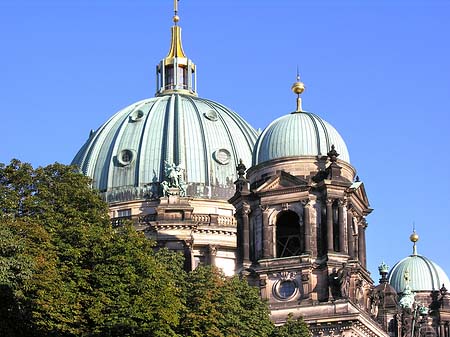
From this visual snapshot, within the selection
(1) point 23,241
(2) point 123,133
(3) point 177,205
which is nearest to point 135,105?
(2) point 123,133

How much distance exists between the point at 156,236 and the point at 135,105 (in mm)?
17844

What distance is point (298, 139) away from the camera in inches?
3925

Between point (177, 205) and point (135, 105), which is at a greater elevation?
point (135, 105)

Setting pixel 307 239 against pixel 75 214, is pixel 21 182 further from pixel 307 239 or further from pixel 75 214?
pixel 307 239

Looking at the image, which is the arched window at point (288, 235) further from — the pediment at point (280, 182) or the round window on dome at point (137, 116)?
the round window on dome at point (137, 116)

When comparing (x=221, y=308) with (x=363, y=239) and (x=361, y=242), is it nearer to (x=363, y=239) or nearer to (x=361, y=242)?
(x=361, y=242)

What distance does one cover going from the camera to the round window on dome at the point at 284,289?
3804 inches

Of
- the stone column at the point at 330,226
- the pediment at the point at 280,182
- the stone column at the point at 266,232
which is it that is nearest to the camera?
the stone column at the point at 330,226

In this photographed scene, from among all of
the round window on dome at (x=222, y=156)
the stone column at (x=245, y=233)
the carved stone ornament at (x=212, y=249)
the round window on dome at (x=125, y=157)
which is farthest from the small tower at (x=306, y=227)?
the round window on dome at (x=125, y=157)

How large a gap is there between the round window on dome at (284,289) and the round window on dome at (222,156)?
88.6 feet

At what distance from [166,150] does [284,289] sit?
2865cm

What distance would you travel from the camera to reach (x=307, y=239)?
96.7 meters

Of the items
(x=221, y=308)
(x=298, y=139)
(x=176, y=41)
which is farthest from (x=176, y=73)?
(x=221, y=308)

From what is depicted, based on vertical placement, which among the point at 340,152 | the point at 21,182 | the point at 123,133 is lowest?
the point at 21,182
